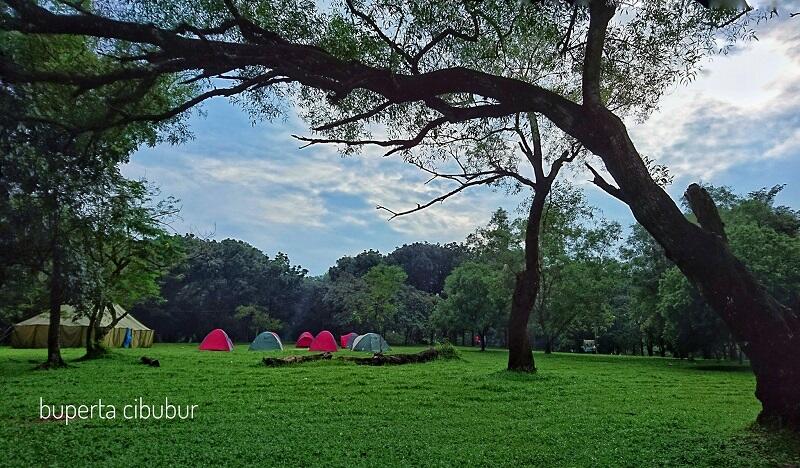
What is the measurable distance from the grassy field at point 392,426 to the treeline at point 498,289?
780 cm

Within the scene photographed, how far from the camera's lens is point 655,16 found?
21.8 ft

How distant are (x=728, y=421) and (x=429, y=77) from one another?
562 centimetres

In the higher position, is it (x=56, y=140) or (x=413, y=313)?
(x=56, y=140)

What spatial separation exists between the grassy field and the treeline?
7.80 meters

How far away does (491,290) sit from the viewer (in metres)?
31.9

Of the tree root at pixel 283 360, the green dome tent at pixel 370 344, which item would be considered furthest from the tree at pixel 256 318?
the tree root at pixel 283 360

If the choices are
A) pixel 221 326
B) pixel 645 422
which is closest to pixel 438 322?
pixel 221 326

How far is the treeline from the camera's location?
20359 millimetres

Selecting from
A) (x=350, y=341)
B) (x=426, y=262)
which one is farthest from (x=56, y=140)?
(x=426, y=262)

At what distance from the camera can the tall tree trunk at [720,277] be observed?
4.72 metres

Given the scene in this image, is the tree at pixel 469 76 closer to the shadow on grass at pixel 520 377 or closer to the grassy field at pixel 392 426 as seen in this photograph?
the grassy field at pixel 392 426

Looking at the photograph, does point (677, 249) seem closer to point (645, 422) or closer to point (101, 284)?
point (645, 422)

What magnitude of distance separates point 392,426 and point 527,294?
7505 millimetres

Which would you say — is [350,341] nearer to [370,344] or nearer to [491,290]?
[370,344]
